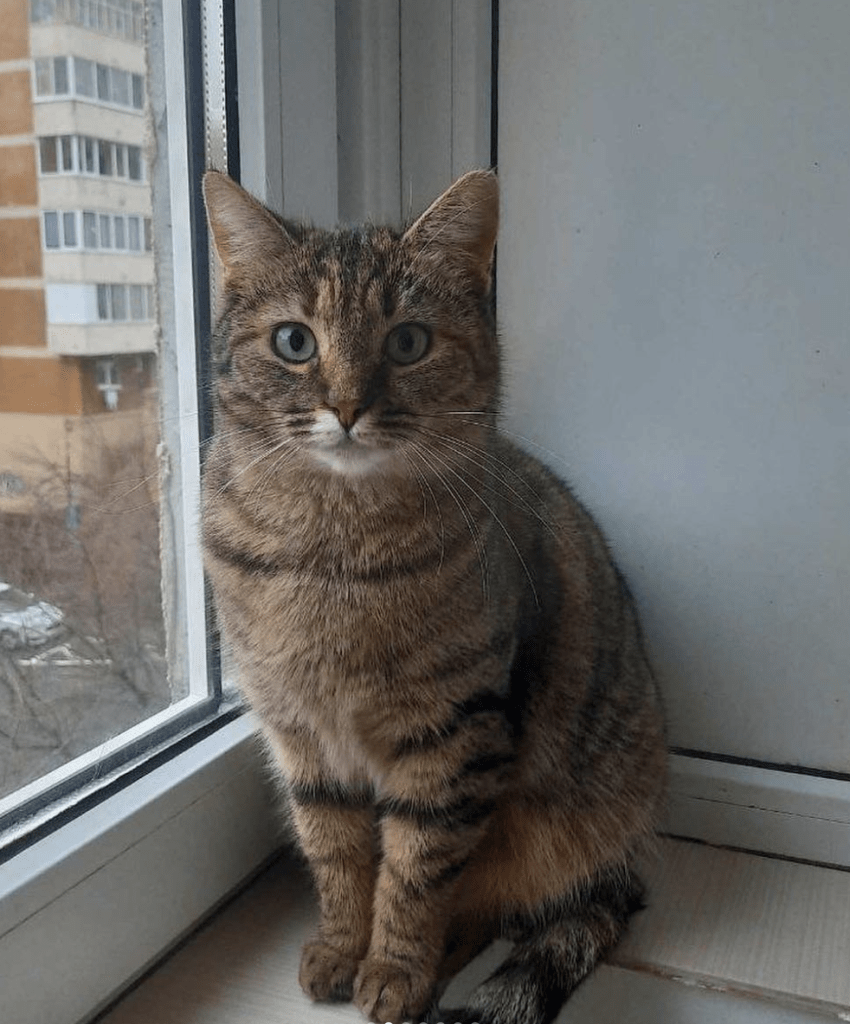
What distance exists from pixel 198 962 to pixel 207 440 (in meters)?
0.54

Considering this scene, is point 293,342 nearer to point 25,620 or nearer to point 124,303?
point 124,303

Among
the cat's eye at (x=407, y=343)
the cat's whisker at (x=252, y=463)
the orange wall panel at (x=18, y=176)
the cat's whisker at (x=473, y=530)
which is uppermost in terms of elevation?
the orange wall panel at (x=18, y=176)

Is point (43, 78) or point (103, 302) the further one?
point (103, 302)

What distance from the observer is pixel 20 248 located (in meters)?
0.89

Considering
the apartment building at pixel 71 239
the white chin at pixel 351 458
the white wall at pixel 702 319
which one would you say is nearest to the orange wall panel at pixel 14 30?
the apartment building at pixel 71 239

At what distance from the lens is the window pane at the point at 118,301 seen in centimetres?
102

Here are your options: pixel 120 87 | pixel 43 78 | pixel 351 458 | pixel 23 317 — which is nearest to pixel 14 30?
pixel 43 78

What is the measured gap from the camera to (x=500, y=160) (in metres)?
1.30

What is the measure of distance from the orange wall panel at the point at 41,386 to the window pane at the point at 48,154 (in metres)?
0.17

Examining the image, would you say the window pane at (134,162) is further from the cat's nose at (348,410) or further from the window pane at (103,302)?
the cat's nose at (348,410)

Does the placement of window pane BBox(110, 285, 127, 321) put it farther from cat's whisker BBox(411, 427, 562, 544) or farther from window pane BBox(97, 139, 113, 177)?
cat's whisker BBox(411, 427, 562, 544)

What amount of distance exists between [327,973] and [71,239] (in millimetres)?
748

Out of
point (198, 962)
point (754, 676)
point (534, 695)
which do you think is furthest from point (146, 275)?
point (754, 676)

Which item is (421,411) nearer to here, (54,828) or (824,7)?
(54,828)
